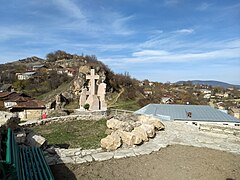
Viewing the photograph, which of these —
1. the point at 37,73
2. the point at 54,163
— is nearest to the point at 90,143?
the point at 54,163

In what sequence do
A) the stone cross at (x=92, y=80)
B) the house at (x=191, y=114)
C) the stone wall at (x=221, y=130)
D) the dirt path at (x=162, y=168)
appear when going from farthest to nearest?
the stone cross at (x=92, y=80) < the house at (x=191, y=114) < the stone wall at (x=221, y=130) < the dirt path at (x=162, y=168)

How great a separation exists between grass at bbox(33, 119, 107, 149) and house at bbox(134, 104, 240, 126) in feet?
16.2

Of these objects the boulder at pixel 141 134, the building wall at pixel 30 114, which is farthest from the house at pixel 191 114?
the building wall at pixel 30 114

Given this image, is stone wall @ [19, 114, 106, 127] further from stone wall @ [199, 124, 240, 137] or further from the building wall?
the building wall

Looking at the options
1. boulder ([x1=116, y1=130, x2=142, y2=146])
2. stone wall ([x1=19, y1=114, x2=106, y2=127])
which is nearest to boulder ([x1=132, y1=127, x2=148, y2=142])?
boulder ([x1=116, y1=130, x2=142, y2=146])

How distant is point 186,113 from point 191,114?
0.42 meters

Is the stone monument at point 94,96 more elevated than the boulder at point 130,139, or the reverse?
the stone monument at point 94,96

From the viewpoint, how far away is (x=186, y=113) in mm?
17266

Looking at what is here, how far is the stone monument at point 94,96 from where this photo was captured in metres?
18.2

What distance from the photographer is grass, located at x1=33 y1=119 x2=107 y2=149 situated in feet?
29.1

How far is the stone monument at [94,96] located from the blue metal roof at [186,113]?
3474 mm

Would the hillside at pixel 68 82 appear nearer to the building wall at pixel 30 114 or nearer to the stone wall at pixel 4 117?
the building wall at pixel 30 114

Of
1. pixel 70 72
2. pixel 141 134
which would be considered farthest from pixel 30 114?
pixel 70 72

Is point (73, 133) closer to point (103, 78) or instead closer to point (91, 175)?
point (91, 175)
